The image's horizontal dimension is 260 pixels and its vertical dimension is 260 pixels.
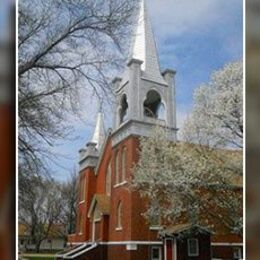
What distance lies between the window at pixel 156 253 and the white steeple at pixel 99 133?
1.17 feet

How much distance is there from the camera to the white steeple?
57.2 inches

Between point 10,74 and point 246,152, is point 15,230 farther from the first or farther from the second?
point 246,152

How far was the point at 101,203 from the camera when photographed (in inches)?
57.9

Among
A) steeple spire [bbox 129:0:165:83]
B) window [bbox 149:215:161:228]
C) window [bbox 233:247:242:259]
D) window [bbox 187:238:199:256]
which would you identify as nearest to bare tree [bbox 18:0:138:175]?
steeple spire [bbox 129:0:165:83]

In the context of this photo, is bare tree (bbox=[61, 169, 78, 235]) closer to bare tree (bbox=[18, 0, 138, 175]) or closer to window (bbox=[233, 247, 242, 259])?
bare tree (bbox=[18, 0, 138, 175])

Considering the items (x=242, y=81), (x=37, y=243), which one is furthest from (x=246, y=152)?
(x=37, y=243)

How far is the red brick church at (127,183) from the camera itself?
1.43 meters

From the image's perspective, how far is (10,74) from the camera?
1.26 m

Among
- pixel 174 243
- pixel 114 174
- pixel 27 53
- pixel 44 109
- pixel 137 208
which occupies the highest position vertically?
pixel 27 53

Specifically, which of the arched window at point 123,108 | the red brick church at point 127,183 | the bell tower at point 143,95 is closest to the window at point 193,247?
the red brick church at point 127,183

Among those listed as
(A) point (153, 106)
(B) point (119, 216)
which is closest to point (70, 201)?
(B) point (119, 216)

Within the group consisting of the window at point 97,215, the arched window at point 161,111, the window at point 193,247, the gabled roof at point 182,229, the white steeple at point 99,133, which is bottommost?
the window at point 193,247

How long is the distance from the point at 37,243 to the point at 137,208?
32cm

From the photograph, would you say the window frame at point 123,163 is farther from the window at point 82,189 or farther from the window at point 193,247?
the window at point 193,247
